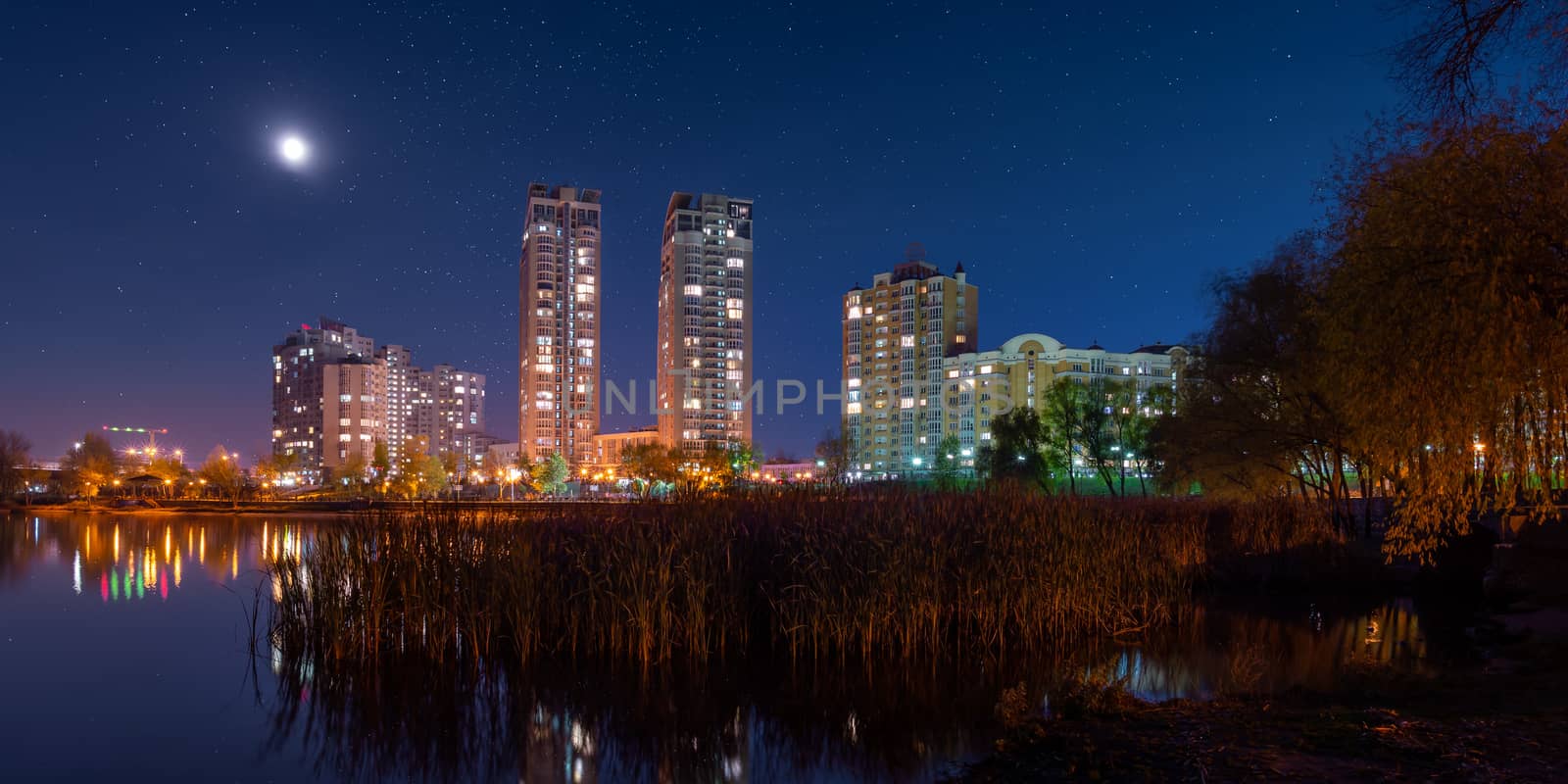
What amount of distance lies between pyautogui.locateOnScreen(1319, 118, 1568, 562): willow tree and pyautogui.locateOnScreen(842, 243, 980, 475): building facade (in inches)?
5404

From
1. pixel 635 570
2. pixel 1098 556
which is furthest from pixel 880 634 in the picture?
pixel 1098 556

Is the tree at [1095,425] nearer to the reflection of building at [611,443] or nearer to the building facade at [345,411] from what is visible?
the reflection of building at [611,443]

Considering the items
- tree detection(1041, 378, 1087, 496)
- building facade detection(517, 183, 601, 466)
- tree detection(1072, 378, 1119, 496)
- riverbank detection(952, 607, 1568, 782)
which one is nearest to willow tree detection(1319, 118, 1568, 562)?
riverbank detection(952, 607, 1568, 782)

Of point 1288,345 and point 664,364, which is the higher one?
point 664,364

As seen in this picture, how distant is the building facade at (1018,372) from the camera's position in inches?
5290

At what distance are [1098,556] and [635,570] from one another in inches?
369

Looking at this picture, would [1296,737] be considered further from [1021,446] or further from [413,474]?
[413,474]

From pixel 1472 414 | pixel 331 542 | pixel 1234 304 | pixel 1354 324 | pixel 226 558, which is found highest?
pixel 1234 304

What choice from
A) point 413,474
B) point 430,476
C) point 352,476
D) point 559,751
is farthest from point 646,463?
point 559,751

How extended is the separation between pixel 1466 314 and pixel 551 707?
40.0 ft

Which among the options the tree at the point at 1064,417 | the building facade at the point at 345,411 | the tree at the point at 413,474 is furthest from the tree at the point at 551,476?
the building facade at the point at 345,411

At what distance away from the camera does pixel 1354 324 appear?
12.1 m

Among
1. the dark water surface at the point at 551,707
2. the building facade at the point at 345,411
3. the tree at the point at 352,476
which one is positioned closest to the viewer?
the dark water surface at the point at 551,707

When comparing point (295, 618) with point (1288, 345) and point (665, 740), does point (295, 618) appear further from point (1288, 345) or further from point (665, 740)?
point (1288, 345)
